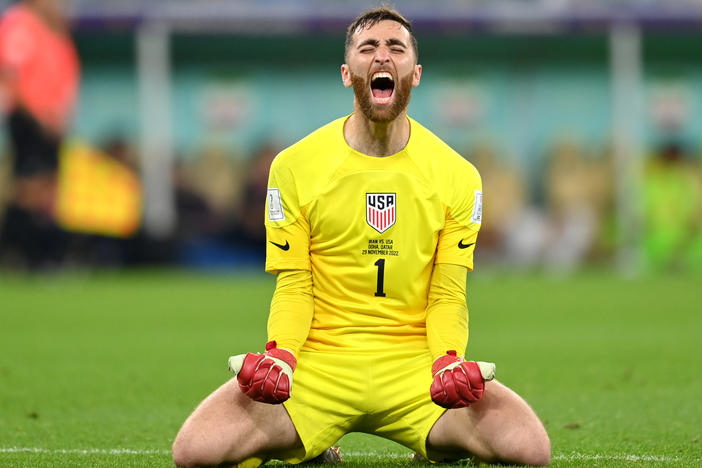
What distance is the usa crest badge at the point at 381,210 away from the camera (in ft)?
15.7

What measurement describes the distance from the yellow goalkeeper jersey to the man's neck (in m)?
0.04

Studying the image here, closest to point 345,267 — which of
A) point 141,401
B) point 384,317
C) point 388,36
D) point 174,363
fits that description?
point 384,317

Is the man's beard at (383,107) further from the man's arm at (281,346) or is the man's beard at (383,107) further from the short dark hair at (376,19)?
the man's arm at (281,346)

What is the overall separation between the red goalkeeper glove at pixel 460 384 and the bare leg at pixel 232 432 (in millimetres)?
597

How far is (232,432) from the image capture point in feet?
15.1

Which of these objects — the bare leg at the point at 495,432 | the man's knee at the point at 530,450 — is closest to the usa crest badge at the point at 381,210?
the bare leg at the point at 495,432

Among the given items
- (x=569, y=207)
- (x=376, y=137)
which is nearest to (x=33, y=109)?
(x=569, y=207)

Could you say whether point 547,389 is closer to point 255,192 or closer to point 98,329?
point 98,329

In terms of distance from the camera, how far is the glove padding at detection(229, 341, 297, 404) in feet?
14.5

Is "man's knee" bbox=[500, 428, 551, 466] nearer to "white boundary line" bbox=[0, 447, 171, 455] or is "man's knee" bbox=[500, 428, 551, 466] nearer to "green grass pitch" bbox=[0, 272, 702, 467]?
"green grass pitch" bbox=[0, 272, 702, 467]

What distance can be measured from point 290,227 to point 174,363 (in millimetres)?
4600

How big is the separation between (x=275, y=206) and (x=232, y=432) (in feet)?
2.87

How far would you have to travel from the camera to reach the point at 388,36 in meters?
4.74

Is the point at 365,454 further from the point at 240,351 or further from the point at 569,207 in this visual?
the point at 569,207
